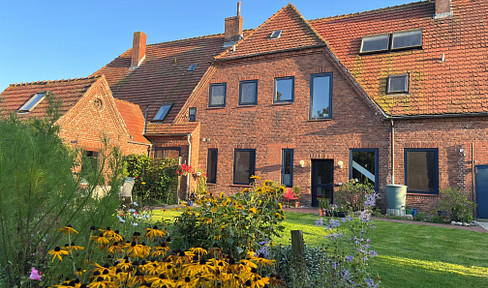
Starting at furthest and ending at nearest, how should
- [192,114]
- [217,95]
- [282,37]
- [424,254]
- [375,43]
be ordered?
1. [192,114]
2. [217,95]
3. [282,37]
4. [375,43]
5. [424,254]

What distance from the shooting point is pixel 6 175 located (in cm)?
239

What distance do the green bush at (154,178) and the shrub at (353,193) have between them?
23.6ft

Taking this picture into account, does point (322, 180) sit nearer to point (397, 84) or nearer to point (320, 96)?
point (320, 96)

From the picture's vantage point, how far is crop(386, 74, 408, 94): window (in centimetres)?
1297

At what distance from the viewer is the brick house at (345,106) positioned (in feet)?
39.2

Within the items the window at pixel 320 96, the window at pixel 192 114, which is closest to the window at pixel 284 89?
the window at pixel 320 96

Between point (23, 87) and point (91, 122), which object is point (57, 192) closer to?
point (91, 122)

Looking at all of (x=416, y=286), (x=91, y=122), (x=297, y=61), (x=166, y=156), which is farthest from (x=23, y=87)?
(x=416, y=286)

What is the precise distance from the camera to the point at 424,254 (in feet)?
20.9

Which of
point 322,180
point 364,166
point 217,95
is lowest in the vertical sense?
point 322,180

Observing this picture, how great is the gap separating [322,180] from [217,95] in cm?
642

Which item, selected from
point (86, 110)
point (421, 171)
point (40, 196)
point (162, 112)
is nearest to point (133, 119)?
point (162, 112)

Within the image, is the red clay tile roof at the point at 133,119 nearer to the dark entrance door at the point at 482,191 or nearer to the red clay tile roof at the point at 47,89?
the red clay tile roof at the point at 47,89

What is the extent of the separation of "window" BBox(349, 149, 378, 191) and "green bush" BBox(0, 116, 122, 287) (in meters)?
11.4
